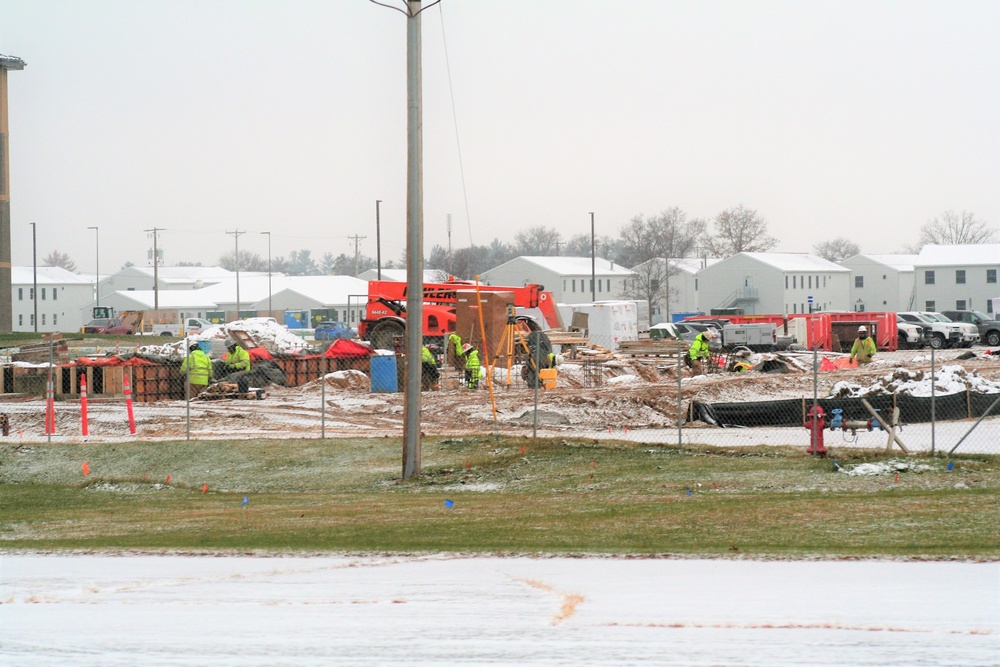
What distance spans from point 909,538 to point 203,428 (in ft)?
55.3

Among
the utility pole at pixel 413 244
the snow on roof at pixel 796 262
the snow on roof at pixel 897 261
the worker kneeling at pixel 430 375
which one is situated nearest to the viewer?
the utility pole at pixel 413 244

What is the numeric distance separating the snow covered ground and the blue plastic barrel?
20447 millimetres

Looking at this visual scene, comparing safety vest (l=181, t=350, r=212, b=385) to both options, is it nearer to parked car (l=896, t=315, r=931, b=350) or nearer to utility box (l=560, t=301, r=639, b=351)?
utility box (l=560, t=301, r=639, b=351)

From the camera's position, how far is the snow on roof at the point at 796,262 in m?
103

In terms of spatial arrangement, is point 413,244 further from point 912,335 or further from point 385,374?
point 912,335

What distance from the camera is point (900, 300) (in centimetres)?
10638

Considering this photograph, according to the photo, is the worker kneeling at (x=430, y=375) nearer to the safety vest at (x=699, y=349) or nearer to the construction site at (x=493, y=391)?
the construction site at (x=493, y=391)

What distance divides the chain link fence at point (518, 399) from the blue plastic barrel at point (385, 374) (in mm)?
38

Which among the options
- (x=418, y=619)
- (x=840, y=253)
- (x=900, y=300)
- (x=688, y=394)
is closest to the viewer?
(x=418, y=619)

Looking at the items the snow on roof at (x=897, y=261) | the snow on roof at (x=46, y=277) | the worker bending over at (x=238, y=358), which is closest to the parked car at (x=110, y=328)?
the snow on roof at (x=46, y=277)

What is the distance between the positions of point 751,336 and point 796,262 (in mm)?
60770

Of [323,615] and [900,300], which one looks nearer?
[323,615]

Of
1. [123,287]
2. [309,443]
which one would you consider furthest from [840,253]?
[309,443]

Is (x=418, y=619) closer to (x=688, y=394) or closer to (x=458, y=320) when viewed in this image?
(x=688, y=394)
